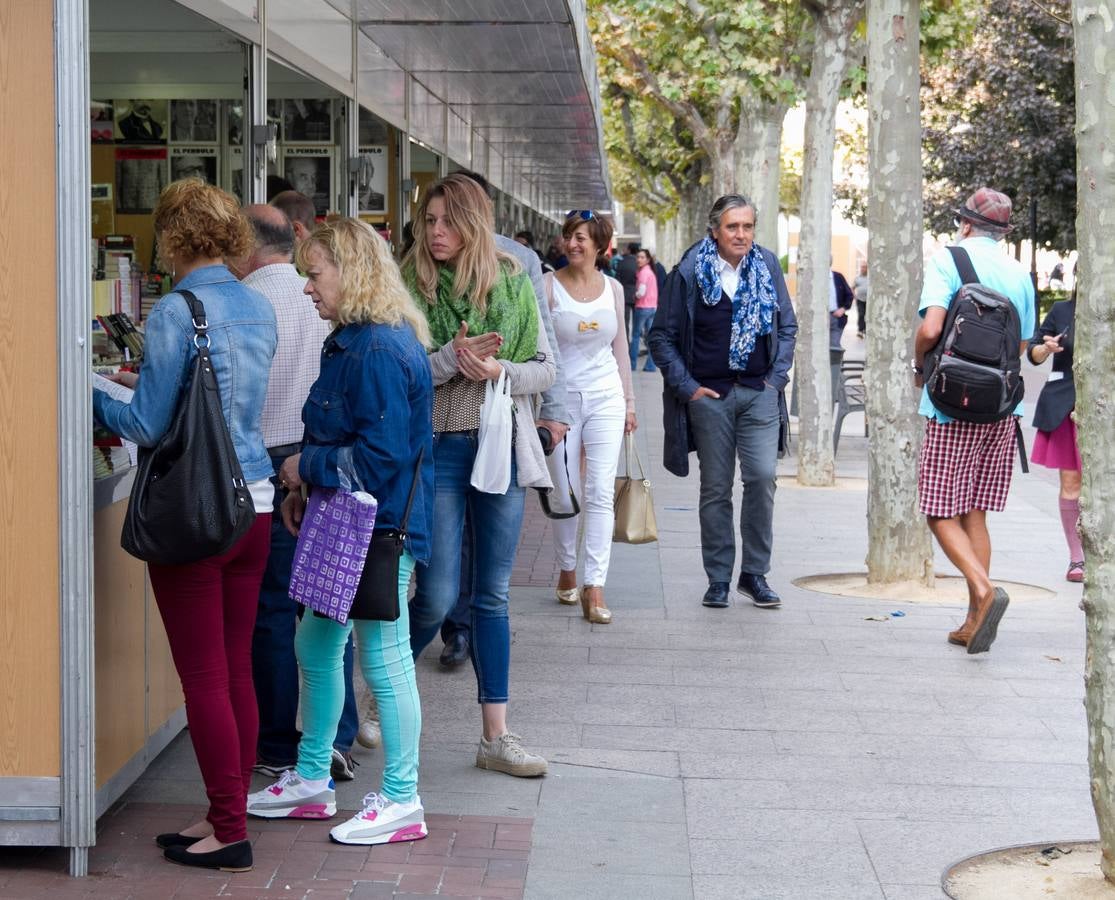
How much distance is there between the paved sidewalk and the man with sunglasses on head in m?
0.70

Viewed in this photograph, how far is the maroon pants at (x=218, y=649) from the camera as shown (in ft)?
13.7

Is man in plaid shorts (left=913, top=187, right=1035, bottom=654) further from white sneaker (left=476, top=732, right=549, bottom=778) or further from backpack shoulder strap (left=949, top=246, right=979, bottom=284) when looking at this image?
white sneaker (left=476, top=732, right=549, bottom=778)

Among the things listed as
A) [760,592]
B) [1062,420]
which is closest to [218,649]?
[760,592]

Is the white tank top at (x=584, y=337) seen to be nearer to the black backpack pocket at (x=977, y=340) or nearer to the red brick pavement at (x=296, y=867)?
the black backpack pocket at (x=977, y=340)

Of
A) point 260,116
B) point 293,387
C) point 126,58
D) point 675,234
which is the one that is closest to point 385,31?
point 126,58

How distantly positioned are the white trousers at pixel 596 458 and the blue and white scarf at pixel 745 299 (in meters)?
0.59

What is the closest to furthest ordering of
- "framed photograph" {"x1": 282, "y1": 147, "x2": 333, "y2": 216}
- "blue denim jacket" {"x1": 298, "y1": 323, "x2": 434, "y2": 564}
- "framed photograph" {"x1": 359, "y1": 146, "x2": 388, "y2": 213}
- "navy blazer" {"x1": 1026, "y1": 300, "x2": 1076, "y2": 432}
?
1. "blue denim jacket" {"x1": 298, "y1": 323, "x2": 434, "y2": 564}
2. "navy blazer" {"x1": 1026, "y1": 300, "x2": 1076, "y2": 432}
3. "framed photograph" {"x1": 282, "y1": 147, "x2": 333, "y2": 216}
4. "framed photograph" {"x1": 359, "y1": 146, "x2": 388, "y2": 213}

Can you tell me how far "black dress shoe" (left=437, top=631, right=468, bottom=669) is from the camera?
21.7 feet

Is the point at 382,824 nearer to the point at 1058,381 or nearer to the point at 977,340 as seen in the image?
the point at 977,340

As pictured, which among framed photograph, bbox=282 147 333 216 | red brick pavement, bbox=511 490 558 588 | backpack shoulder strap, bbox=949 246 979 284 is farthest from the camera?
framed photograph, bbox=282 147 333 216

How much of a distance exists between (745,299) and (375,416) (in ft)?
11.9

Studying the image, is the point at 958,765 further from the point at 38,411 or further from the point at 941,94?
the point at 941,94

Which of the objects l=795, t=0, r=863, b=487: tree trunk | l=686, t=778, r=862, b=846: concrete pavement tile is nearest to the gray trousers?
l=686, t=778, r=862, b=846: concrete pavement tile

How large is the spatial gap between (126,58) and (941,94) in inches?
1250
